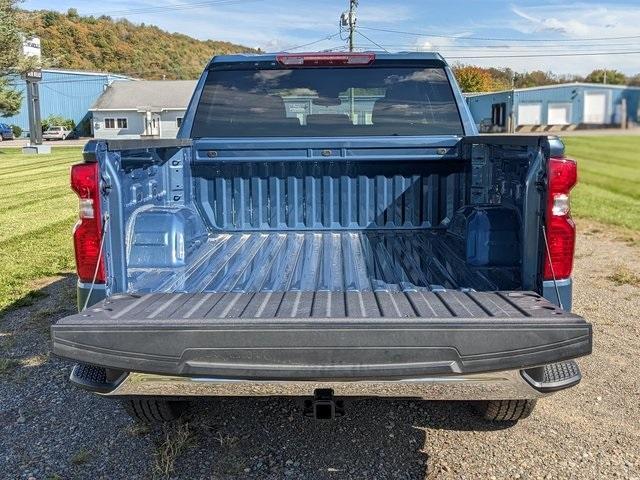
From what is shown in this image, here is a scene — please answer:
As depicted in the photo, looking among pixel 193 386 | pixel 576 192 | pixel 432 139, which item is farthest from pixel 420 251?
pixel 576 192

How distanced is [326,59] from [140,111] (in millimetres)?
54151

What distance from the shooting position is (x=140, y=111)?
55.2 meters

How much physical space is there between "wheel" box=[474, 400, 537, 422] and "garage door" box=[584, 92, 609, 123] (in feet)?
5.25

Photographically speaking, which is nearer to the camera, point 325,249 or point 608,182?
point 325,249

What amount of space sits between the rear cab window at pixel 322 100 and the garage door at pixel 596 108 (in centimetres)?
83

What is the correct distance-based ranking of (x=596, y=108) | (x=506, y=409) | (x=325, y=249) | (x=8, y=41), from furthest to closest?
1. (x=8, y=41)
2. (x=325, y=249)
3. (x=596, y=108)
4. (x=506, y=409)

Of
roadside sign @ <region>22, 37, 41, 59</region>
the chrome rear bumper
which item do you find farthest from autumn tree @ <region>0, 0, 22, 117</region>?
the chrome rear bumper

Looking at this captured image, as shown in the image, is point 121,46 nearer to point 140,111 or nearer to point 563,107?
point 140,111

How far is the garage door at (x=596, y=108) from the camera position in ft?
11.7

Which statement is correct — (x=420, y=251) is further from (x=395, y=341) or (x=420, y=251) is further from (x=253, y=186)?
(x=395, y=341)

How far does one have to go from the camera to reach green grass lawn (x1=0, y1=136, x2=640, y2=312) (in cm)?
733

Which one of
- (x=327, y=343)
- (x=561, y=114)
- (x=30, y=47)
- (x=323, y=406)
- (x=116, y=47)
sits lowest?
(x=323, y=406)

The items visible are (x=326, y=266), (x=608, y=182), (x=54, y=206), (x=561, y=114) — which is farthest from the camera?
(x=608, y=182)

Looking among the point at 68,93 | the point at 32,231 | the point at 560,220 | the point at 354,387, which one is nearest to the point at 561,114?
the point at 560,220
